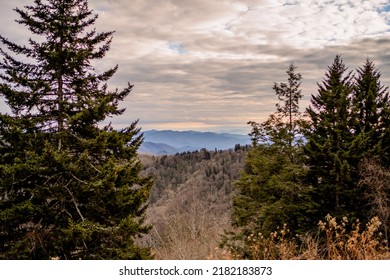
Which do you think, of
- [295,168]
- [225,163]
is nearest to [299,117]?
[295,168]

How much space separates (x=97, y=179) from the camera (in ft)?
39.6

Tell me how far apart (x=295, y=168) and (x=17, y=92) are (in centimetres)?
1538

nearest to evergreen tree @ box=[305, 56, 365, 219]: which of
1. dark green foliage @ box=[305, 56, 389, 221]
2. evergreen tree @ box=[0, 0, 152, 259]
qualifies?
dark green foliage @ box=[305, 56, 389, 221]

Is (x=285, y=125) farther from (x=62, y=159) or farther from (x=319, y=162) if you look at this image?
(x=62, y=159)

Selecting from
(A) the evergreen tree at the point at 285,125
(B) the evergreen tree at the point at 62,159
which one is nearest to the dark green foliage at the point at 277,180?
(A) the evergreen tree at the point at 285,125

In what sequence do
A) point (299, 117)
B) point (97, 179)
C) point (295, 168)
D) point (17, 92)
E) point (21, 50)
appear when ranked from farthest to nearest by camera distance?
point (299, 117), point (295, 168), point (21, 50), point (17, 92), point (97, 179)

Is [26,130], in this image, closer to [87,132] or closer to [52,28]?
[87,132]

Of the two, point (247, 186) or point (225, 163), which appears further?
point (225, 163)

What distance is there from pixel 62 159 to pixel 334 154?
15.5 m

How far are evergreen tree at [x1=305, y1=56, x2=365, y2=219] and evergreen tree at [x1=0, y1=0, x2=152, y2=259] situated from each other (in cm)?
1228

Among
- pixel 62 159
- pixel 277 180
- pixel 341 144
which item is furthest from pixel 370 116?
pixel 62 159

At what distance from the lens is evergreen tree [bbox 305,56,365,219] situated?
846 inches

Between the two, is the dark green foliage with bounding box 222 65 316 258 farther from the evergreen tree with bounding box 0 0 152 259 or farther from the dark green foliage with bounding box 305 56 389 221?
the evergreen tree with bounding box 0 0 152 259

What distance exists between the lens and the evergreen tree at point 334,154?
21.5 meters
